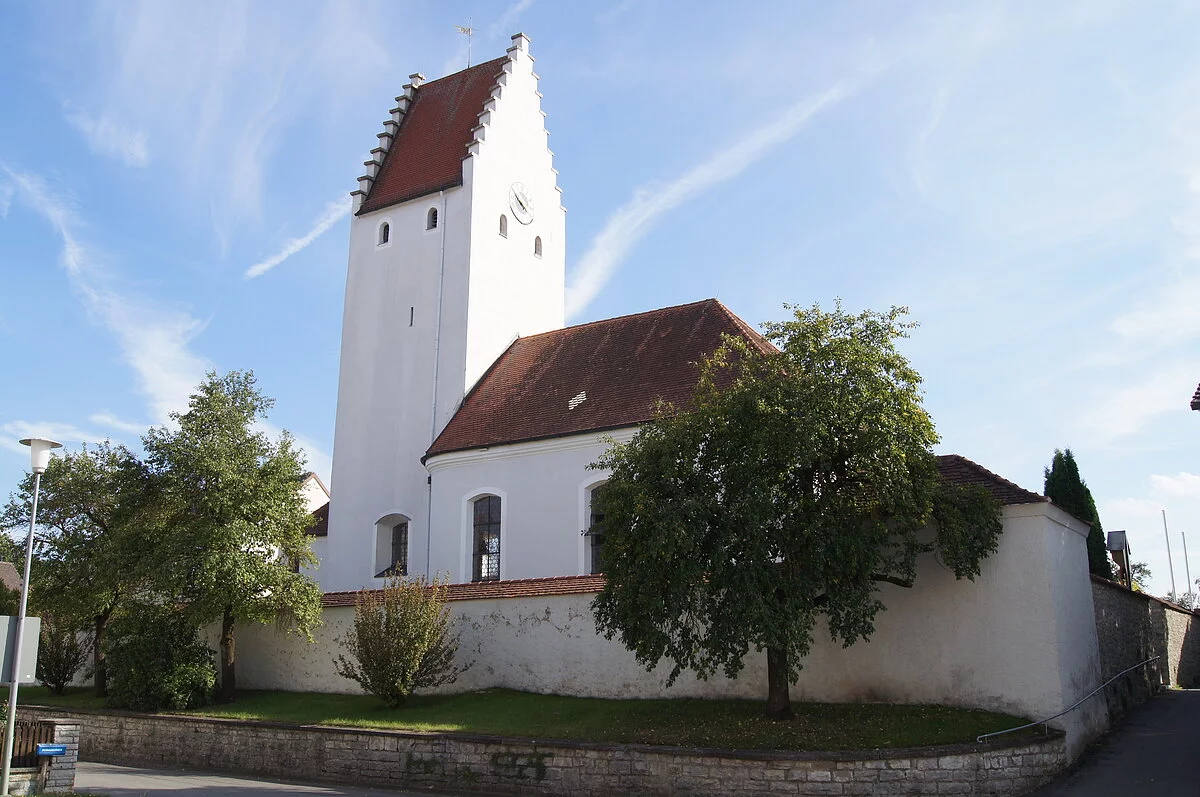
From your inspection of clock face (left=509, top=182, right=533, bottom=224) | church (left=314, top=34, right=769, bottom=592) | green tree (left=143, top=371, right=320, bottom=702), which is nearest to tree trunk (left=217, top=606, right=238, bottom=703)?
green tree (left=143, top=371, right=320, bottom=702)

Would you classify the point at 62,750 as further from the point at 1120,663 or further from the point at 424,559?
the point at 1120,663

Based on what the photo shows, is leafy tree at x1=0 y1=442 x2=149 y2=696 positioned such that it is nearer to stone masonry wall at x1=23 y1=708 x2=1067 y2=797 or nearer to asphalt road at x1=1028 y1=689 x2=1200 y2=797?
stone masonry wall at x1=23 y1=708 x2=1067 y2=797

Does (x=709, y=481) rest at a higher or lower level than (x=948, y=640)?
higher

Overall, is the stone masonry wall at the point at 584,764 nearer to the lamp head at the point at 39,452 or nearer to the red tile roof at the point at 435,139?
the lamp head at the point at 39,452

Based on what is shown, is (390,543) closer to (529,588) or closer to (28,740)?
(529,588)

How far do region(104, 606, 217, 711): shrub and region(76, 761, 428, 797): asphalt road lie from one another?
2440 millimetres

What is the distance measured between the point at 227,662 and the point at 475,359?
1180 cm

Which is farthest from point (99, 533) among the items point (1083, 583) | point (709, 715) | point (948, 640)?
point (1083, 583)

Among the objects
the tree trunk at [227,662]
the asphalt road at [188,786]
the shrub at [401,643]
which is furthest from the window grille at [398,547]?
the asphalt road at [188,786]

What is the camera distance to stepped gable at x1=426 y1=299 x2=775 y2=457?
2592 cm

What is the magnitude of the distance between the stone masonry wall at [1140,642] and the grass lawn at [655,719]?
6010 mm

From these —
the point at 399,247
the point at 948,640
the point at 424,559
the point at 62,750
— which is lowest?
the point at 62,750

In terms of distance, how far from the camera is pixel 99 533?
25.9 m

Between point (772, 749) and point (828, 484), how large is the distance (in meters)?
4.18
